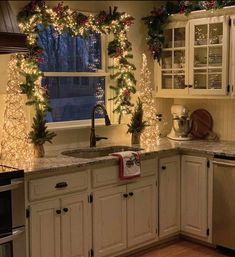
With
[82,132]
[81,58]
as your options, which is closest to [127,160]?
[82,132]

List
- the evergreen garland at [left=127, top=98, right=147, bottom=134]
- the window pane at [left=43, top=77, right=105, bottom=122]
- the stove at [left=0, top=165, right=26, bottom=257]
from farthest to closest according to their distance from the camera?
the evergreen garland at [left=127, top=98, right=147, bottom=134] < the window pane at [left=43, top=77, right=105, bottom=122] < the stove at [left=0, top=165, right=26, bottom=257]

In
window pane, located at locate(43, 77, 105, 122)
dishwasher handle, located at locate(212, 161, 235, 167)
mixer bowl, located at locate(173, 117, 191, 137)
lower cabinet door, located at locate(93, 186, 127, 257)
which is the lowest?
lower cabinet door, located at locate(93, 186, 127, 257)

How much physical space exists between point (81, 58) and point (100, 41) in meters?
0.29

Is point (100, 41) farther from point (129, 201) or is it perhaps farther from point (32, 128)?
point (129, 201)

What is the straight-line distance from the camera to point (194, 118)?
17.1ft

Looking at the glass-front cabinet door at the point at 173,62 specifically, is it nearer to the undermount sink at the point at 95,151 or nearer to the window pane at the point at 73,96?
the window pane at the point at 73,96

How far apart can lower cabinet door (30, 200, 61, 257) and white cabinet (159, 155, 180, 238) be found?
124 cm

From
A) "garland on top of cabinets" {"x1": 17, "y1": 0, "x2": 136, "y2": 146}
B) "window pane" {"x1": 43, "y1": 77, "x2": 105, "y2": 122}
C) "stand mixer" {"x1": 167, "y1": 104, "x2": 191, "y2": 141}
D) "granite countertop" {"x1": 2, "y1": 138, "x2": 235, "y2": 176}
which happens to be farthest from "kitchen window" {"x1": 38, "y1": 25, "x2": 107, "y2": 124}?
"stand mixer" {"x1": 167, "y1": 104, "x2": 191, "y2": 141}

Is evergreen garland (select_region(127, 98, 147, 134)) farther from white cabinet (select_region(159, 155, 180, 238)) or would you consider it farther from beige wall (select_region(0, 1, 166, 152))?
white cabinet (select_region(159, 155, 180, 238))

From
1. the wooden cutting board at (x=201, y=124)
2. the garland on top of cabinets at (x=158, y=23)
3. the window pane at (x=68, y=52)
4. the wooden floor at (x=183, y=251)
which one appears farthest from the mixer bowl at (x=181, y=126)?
the wooden floor at (x=183, y=251)

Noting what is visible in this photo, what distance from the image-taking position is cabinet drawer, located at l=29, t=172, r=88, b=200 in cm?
347

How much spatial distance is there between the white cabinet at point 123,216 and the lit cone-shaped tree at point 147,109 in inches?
22.4

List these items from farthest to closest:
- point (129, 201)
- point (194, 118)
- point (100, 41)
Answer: point (194, 118), point (100, 41), point (129, 201)

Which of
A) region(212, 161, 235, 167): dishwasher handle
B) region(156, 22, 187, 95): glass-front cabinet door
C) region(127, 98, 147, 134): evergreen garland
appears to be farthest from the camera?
region(156, 22, 187, 95): glass-front cabinet door
